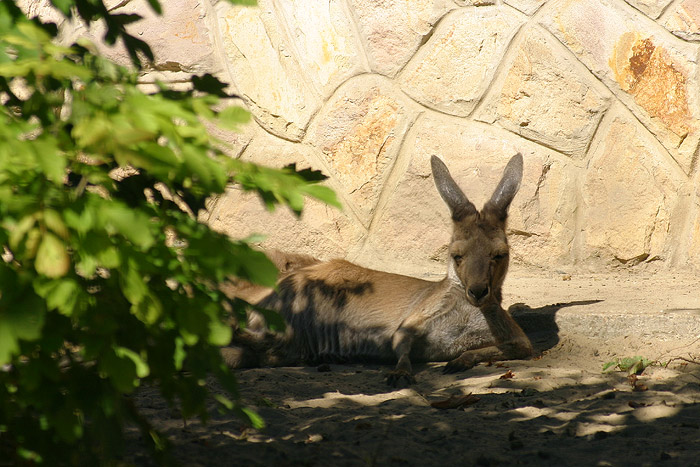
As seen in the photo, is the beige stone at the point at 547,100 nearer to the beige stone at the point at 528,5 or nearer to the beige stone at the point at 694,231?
the beige stone at the point at 528,5

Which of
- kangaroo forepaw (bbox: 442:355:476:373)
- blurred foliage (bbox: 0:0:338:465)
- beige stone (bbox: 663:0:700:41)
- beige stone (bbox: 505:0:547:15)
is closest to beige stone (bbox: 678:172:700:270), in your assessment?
beige stone (bbox: 663:0:700:41)

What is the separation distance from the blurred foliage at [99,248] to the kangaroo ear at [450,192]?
3286mm

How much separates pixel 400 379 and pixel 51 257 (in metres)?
3.24

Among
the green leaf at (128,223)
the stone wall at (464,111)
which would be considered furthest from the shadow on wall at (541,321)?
the green leaf at (128,223)

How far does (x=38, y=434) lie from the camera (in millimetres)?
2025

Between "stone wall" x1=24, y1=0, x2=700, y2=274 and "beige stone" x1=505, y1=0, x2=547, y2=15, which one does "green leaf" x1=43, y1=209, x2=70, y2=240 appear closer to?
"stone wall" x1=24, y1=0, x2=700, y2=274

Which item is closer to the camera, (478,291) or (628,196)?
(478,291)

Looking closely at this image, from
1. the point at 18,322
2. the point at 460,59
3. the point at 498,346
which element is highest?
the point at 460,59

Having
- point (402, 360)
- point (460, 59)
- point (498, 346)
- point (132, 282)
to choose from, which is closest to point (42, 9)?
point (460, 59)

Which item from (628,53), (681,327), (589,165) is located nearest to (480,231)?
(681,327)

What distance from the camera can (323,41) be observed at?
6.62 meters

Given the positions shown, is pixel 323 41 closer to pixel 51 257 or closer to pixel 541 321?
pixel 541 321

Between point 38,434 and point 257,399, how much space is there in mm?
1924

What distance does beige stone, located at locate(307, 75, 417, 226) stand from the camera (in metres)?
6.62
